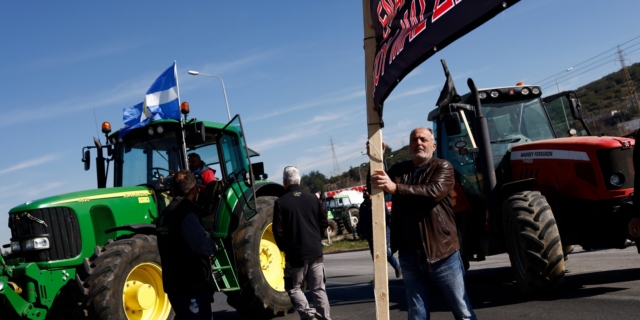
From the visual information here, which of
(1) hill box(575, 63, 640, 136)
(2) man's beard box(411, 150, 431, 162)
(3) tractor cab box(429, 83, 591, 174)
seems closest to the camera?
(2) man's beard box(411, 150, 431, 162)

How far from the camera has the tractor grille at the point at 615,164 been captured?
762 cm

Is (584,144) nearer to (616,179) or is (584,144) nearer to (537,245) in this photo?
(616,179)

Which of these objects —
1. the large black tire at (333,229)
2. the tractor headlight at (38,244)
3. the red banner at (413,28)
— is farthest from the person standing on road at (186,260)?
the large black tire at (333,229)

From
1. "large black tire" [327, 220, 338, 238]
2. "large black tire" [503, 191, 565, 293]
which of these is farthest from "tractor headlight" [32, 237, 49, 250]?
"large black tire" [327, 220, 338, 238]

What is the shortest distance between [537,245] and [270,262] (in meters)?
3.66

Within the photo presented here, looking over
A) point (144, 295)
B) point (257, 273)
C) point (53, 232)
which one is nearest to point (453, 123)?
point (257, 273)

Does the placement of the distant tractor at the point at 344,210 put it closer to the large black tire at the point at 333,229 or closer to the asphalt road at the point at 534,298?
the large black tire at the point at 333,229

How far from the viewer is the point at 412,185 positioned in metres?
4.48

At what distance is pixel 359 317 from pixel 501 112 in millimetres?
3616

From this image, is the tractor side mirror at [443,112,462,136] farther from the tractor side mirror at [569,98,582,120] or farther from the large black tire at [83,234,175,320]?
the large black tire at [83,234,175,320]

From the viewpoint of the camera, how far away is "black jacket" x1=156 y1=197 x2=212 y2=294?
5.38 meters

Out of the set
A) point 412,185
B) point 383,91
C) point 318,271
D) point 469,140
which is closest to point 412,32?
point 383,91

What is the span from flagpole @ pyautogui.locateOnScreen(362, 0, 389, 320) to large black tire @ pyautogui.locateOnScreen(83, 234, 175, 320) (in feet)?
12.5

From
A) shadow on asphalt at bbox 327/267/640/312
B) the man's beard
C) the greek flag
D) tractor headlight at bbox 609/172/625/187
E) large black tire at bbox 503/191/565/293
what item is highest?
the greek flag
